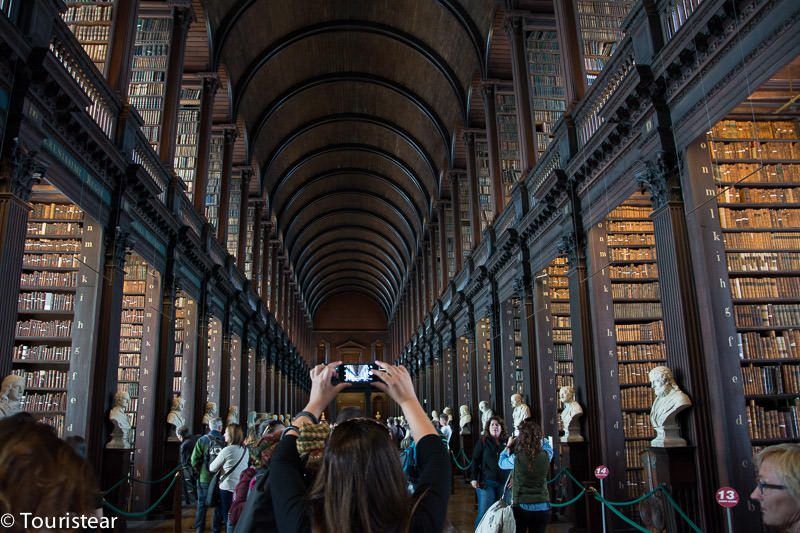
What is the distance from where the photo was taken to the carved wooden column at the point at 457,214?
17.0m

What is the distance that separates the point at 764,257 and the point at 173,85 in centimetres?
886

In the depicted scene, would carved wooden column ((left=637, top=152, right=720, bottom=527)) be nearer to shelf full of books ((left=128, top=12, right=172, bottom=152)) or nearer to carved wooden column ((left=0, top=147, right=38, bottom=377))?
carved wooden column ((left=0, top=147, right=38, bottom=377))

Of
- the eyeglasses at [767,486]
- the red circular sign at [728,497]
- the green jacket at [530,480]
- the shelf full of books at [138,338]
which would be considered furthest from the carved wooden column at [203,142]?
the eyeglasses at [767,486]

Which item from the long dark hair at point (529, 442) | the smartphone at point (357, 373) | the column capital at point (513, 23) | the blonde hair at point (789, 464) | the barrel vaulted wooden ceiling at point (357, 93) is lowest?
the long dark hair at point (529, 442)

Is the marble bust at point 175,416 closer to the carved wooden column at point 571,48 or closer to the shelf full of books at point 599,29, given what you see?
the carved wooden column at point 571,48

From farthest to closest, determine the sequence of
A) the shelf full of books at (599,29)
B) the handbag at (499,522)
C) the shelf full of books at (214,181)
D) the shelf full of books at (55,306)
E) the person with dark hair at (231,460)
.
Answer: the shelf full of books at (214,181), the shelf full of books at (599,29), the shelf full of books at (55,306), the person with dark hair at (231,460), the handbag at (499,522)

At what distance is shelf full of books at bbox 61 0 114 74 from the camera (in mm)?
8109

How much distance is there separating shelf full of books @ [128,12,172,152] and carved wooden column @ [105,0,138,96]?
2.11 m

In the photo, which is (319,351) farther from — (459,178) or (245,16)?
(245,16)

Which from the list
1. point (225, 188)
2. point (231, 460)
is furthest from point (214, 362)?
point (231, 460)

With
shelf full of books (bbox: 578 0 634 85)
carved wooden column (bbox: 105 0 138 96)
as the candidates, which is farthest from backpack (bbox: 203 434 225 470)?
shelf full of books (bbox: 578 0 634 85)

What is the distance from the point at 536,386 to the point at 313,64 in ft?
41.4

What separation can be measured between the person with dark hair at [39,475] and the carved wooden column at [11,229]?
474 centimetres

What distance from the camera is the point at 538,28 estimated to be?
10.6 metres
